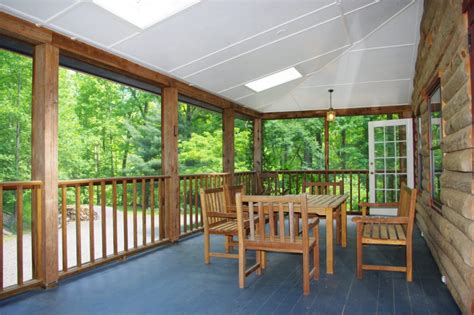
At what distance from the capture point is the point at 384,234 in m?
3.81

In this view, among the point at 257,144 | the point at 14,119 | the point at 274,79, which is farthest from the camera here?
the point at 14,119

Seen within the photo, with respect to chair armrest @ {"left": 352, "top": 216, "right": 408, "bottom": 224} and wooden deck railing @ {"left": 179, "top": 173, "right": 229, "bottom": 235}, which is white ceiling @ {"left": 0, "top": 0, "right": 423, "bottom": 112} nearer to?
wooden deck railing @ {"left": 179, "top": 173, "right": 229, "bottom": 235}

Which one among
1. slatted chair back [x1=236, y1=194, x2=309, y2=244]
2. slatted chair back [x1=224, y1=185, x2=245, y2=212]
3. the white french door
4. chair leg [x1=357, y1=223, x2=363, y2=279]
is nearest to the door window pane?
chair leg [x1=357, y1=223, x2=363, y2=279]

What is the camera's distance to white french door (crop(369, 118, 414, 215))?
24.4ft

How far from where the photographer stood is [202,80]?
217 inches

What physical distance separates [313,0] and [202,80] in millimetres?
2075

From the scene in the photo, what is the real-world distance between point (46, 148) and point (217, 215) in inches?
70.5

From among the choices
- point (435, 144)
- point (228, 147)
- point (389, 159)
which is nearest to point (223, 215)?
point (435, 144)

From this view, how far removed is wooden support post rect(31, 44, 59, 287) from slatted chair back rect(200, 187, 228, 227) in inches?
58.4

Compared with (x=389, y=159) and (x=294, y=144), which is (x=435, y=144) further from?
(x=294, y=144)

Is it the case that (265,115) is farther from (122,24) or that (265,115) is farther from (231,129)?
(122,24)

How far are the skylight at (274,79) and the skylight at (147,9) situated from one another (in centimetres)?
297

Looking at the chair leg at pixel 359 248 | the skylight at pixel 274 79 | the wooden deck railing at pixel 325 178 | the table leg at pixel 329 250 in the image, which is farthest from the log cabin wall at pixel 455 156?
the wooden deck railing at pixel 325 178

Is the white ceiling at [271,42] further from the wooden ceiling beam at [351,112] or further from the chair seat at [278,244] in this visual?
the chair seat at [278,244]
